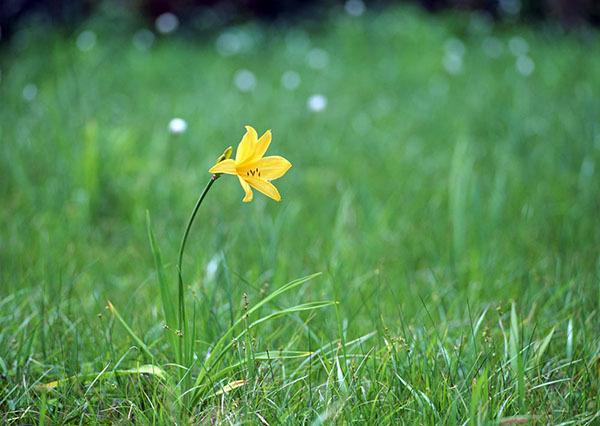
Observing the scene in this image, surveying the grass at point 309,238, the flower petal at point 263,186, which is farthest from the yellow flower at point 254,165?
the grass at point 309,238

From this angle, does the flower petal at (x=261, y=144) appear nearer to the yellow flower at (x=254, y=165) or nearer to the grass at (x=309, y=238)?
the yellow flower at (x=254, y=165)

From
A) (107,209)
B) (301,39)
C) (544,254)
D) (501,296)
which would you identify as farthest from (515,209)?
(301,39)

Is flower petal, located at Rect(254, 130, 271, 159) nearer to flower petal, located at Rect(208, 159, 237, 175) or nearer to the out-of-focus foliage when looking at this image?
flower petal, located at Rect(208, 159, 237, 175)

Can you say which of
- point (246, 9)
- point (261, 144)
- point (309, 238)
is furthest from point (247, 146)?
point (246, 9)

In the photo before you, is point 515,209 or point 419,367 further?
point 515,209

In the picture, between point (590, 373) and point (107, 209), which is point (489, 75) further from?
Answer: point (590, 373)
